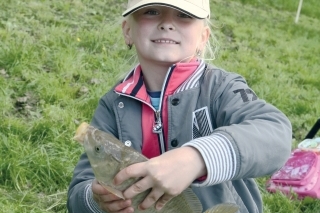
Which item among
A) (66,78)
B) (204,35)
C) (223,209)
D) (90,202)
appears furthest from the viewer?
(66,78)

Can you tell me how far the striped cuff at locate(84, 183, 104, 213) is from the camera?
2371 millimetres

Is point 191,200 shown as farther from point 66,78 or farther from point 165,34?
point 66,78

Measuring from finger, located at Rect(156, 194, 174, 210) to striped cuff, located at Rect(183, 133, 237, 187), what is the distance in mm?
92

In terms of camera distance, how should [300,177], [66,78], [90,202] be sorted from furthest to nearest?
[66,78], [300,177], [90,202]

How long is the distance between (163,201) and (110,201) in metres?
0.24

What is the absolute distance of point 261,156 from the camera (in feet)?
6.34

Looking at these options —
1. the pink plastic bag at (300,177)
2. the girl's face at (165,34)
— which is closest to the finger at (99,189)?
the girl's face at (165,34)

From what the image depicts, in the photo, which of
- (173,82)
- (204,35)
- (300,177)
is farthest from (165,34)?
(300,177)

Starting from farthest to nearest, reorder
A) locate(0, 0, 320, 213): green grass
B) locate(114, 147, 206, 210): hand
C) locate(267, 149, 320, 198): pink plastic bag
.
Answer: locate(267, 149, 320, 198): pink plastic bag → locate(0, 0, 320, 213): green grass → locate(114, 147, 206, 210): hand

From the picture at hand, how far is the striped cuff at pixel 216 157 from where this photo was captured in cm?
181

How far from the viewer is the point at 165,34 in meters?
2.41

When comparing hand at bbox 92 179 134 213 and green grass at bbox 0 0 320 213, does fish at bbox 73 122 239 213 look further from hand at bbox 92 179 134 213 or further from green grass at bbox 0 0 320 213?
green grass at bbox 0 0 320 213

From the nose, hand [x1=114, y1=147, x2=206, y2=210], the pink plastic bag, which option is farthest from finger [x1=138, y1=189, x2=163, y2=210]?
the pink plastic bag

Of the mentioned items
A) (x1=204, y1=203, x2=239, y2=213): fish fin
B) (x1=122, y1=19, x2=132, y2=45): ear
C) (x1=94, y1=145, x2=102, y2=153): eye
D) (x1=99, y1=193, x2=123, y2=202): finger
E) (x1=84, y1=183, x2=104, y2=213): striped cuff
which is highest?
(x1=122, y1=19, x2=132, y2=45): ear
